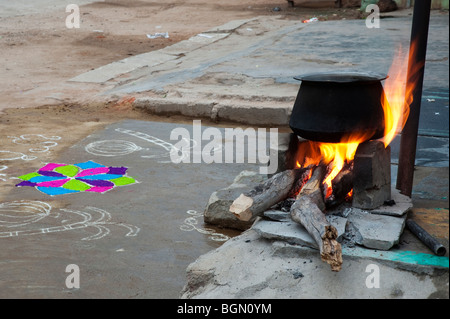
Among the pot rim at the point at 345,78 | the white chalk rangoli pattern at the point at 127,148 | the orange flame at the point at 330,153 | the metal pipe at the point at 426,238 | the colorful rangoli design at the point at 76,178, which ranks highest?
the pot rim at the point at 345,78

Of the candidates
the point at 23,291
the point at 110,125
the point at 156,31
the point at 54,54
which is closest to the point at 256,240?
the point at 23,291

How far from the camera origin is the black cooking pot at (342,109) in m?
3.66

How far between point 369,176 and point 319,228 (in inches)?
24.0

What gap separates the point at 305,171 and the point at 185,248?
1.08 metres

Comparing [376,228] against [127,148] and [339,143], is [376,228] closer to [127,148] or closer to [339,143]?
[339,143]

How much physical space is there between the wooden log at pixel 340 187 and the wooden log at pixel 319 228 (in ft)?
0.79

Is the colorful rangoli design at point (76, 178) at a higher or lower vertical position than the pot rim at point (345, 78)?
lower

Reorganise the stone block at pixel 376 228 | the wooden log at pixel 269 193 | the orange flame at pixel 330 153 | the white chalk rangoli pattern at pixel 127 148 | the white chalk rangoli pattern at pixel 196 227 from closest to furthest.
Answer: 1. the stone block at pixel 376 228
2. the wooden log at pixel 269 193
3. the orange flame at pixel 330 153
4. the white chalk rangoli pattern at pixel 196 227
5. the white chalk rangoli pattern at pixel 127 148

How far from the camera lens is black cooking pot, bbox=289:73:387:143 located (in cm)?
366

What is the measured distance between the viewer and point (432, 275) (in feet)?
10.0

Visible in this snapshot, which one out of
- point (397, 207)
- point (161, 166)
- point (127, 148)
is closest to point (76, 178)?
point (161, 166)

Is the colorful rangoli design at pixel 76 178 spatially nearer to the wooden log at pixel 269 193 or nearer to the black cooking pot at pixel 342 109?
the wooden log at pixel 269 193

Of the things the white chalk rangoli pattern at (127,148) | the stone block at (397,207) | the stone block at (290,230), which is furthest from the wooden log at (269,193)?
the white chalk rangoli pattern at (127,148)
